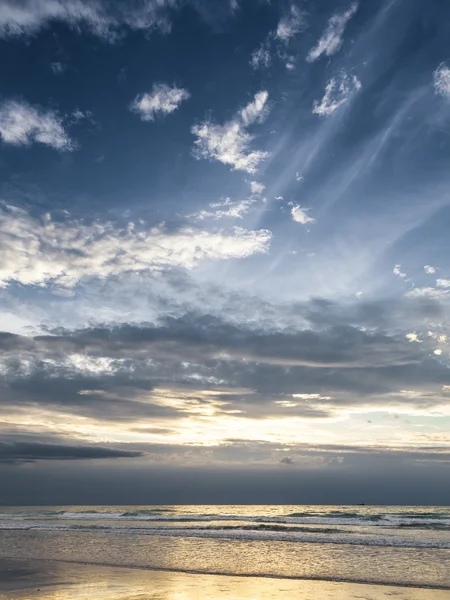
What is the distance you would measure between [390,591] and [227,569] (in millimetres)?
8467

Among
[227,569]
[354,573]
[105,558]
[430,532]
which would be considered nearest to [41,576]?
[105,558]

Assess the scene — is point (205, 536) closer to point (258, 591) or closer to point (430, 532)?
point (430, 532)

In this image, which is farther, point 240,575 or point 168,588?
point 240,575

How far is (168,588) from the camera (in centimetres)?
1672

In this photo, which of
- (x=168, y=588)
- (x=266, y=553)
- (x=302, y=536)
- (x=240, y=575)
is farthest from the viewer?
(x=302, y=536)

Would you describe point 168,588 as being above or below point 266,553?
below

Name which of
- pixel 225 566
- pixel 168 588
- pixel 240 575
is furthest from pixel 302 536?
pixel 168 588

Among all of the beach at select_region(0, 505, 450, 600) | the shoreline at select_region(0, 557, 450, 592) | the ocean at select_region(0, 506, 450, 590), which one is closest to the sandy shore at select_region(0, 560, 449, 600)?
the beach at select_region(0, 505, 450, 600)

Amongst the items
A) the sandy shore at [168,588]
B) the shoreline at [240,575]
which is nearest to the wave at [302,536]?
the shoreline at [240,575]

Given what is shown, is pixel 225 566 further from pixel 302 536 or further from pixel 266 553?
pixel 302 536

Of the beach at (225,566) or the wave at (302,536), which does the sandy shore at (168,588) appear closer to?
the beach at (225,566)

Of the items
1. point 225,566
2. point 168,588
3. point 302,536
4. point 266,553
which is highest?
point 302,536

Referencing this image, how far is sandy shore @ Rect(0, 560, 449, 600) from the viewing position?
15328mm

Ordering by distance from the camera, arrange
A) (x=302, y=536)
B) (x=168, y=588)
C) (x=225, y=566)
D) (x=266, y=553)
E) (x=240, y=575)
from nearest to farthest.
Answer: (x=168, y=588) < (x=240, y=575) < (x=225, y=566) < (x=266, y=553) < (x=302, y=536)
